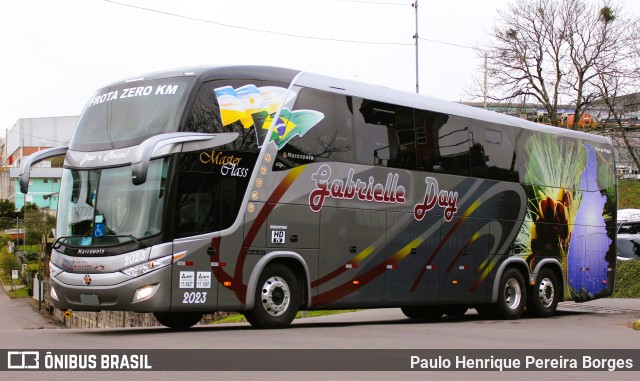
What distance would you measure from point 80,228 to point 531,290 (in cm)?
1125

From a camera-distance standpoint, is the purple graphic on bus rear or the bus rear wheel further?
the purple graphic on bus rear

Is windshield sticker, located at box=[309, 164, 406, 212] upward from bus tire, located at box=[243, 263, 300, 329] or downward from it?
upward

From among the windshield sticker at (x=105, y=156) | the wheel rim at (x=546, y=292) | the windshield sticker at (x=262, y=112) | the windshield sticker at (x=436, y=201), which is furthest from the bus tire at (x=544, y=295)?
the windshield sticker at (x=105, y=156)

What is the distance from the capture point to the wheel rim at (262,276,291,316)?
1534 centimetres

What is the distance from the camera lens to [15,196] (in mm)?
142250

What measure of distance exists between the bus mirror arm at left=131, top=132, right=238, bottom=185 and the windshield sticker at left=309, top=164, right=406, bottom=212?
6.58 ft

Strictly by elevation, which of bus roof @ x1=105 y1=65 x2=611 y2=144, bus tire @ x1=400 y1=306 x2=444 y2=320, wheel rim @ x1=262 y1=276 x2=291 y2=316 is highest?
bus roof @ x1=105 y1=65 x2=611 y2=144

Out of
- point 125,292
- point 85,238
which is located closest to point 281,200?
point 125,292

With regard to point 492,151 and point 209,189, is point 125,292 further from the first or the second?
point 492,151

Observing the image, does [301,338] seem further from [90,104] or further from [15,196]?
[15,196]

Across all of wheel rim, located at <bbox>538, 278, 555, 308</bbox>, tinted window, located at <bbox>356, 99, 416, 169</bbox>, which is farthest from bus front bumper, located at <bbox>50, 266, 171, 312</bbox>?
wheel rim, located at <bbox>538, 278, 555, 308</bbox>

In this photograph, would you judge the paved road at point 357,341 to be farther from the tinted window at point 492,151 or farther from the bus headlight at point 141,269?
the tinted window at point 492,151

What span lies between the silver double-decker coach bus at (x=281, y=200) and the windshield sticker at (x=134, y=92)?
0.10 ft

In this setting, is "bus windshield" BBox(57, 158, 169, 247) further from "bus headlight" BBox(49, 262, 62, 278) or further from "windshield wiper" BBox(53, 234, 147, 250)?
"bus headlight" BBox(49, 262, 62, 278)
